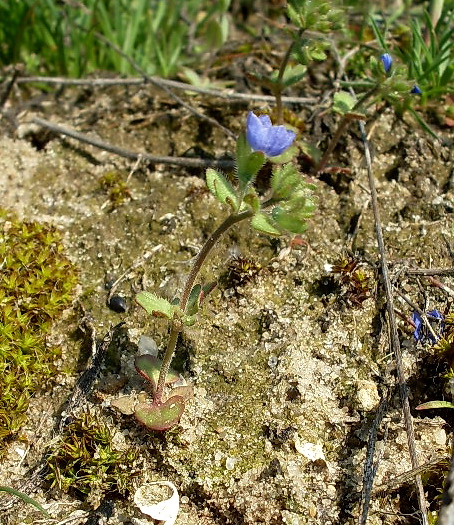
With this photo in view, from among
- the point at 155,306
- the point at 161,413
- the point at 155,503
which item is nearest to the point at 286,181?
the point at 155,306

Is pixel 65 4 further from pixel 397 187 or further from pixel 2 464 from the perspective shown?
pixel 2 464

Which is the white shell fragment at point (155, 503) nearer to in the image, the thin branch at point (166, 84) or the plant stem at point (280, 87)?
the plant stem at point (280, 87)

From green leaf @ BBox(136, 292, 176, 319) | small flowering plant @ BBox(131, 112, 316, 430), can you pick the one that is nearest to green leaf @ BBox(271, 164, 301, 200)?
small flowering plant @ BBox(131, 112, 316, 430)

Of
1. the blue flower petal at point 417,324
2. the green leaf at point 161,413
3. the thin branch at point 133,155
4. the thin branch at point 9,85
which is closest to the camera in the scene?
the green leaf at point 161,413

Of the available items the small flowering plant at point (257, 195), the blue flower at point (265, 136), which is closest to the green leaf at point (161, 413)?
the small flowering plant at point (257, 195)

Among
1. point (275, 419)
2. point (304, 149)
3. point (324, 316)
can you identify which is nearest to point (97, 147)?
point (304, 149)

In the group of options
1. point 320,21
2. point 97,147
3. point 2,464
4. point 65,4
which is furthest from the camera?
point 65,4
